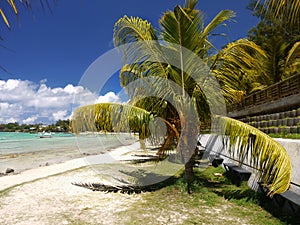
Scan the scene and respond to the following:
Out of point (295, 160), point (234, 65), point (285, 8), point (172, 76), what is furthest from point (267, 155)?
point (172, 76)

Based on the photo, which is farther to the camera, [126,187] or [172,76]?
→ [126,187]

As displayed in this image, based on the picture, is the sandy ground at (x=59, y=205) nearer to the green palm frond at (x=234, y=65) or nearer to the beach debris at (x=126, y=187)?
the beach debris at (x=126, y=187)

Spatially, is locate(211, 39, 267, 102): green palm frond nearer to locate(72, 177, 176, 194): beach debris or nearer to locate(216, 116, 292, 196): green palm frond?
locate(216, 116, 292, 196): green palm frond

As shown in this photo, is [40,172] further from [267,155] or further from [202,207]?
[267,155]

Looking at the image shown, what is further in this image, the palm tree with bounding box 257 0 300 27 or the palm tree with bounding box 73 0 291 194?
the palm tree with bounding box 73 0 291 194

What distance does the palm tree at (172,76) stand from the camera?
5266 mm

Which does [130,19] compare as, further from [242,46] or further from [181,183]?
[181,183]

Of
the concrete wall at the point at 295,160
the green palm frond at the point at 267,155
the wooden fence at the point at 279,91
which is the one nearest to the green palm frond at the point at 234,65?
the wooden fence at the point at 279,91

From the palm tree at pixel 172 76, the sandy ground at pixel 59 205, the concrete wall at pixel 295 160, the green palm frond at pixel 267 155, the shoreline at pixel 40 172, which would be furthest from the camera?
the shoreline at pixel 40 172

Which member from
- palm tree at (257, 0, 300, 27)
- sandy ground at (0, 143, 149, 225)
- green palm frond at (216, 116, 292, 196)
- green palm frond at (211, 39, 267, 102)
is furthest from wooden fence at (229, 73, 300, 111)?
palm tree at (257, 0, 300, 27)

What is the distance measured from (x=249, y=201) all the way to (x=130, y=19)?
4902 millimetres

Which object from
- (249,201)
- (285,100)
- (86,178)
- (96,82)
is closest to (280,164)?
(249,201)

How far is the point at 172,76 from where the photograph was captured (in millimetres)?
5637

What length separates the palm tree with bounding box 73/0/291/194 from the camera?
17.3ft
